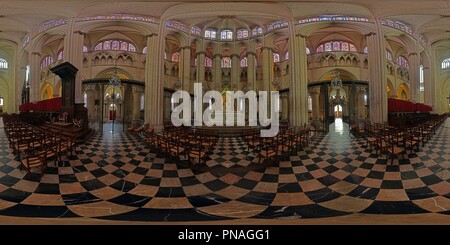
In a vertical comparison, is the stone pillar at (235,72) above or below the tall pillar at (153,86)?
above

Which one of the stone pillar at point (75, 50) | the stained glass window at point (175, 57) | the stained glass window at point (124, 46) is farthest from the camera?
the stained glass window at point (175, 57)

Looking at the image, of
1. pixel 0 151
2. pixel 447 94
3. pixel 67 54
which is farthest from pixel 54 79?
pixel 447 94

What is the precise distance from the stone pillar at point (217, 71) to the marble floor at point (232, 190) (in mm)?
10765

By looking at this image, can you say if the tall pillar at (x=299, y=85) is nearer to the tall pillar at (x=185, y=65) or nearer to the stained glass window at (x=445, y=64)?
the tall pillar at (x=185, y=65)

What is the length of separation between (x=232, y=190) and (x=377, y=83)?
800 centimetres

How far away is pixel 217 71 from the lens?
1379 centimetres

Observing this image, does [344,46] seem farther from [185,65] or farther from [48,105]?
[48,105]

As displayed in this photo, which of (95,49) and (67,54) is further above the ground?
(95,49)

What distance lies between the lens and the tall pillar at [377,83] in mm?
7254

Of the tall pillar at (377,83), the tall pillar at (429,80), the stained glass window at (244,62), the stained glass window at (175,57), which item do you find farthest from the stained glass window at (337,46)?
the stained glass window at (175,57)

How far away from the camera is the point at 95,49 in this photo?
14.2 meters

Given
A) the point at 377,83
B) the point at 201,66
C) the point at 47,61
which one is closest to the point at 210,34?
the point at 201,66

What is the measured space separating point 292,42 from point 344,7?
11.5 feet
